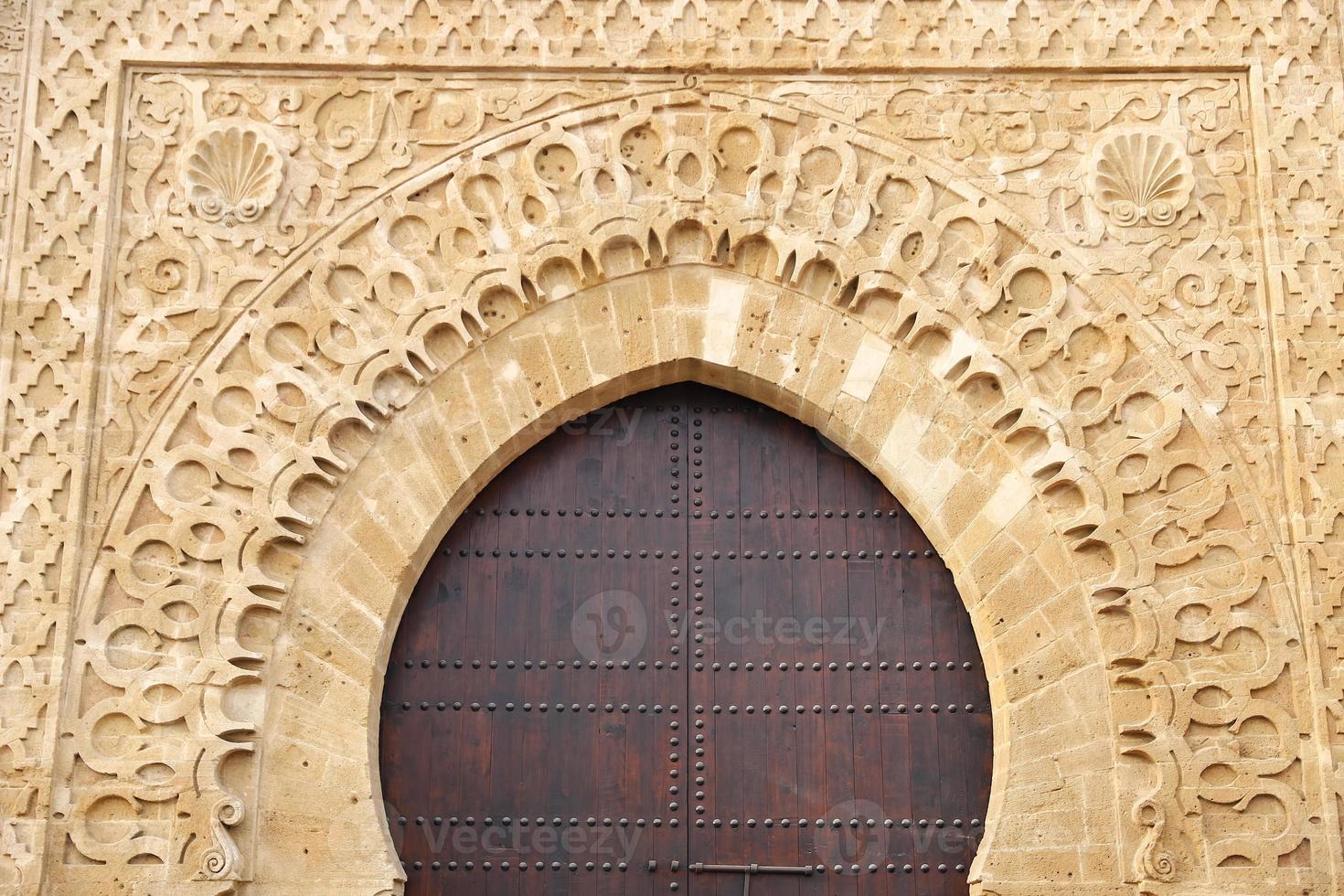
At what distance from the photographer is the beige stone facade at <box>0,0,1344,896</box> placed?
509 cm

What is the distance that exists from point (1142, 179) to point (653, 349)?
2025 mm

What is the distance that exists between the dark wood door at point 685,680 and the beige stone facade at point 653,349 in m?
0.25

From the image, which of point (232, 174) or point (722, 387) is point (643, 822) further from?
point (232, 174)

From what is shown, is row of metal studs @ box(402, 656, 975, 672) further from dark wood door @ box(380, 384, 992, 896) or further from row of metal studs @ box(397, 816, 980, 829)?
row of metal studs @ box(397, 816, 980, 829)

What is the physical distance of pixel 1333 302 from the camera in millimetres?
5504

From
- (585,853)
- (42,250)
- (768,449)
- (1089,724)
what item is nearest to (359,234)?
Answer: (42,250)

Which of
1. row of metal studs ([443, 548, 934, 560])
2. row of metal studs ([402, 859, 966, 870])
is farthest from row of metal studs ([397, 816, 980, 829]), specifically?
row of metal studs ([443, 548, 934, 560])

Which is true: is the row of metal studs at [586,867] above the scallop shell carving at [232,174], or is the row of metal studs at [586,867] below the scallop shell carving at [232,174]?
below

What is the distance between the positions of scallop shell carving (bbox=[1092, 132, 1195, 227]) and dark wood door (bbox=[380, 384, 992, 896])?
144cm

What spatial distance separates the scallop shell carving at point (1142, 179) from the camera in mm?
5610

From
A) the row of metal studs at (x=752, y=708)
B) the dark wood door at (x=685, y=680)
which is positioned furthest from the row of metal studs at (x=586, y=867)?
the row of metal studs at (x=752, y=708)

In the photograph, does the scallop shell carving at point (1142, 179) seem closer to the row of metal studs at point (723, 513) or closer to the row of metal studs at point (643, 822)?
the row of metal studs at point (723, 513)

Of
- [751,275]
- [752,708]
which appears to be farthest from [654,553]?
[751,275]

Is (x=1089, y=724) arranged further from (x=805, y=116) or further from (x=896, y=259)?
(x=805, y=116)
